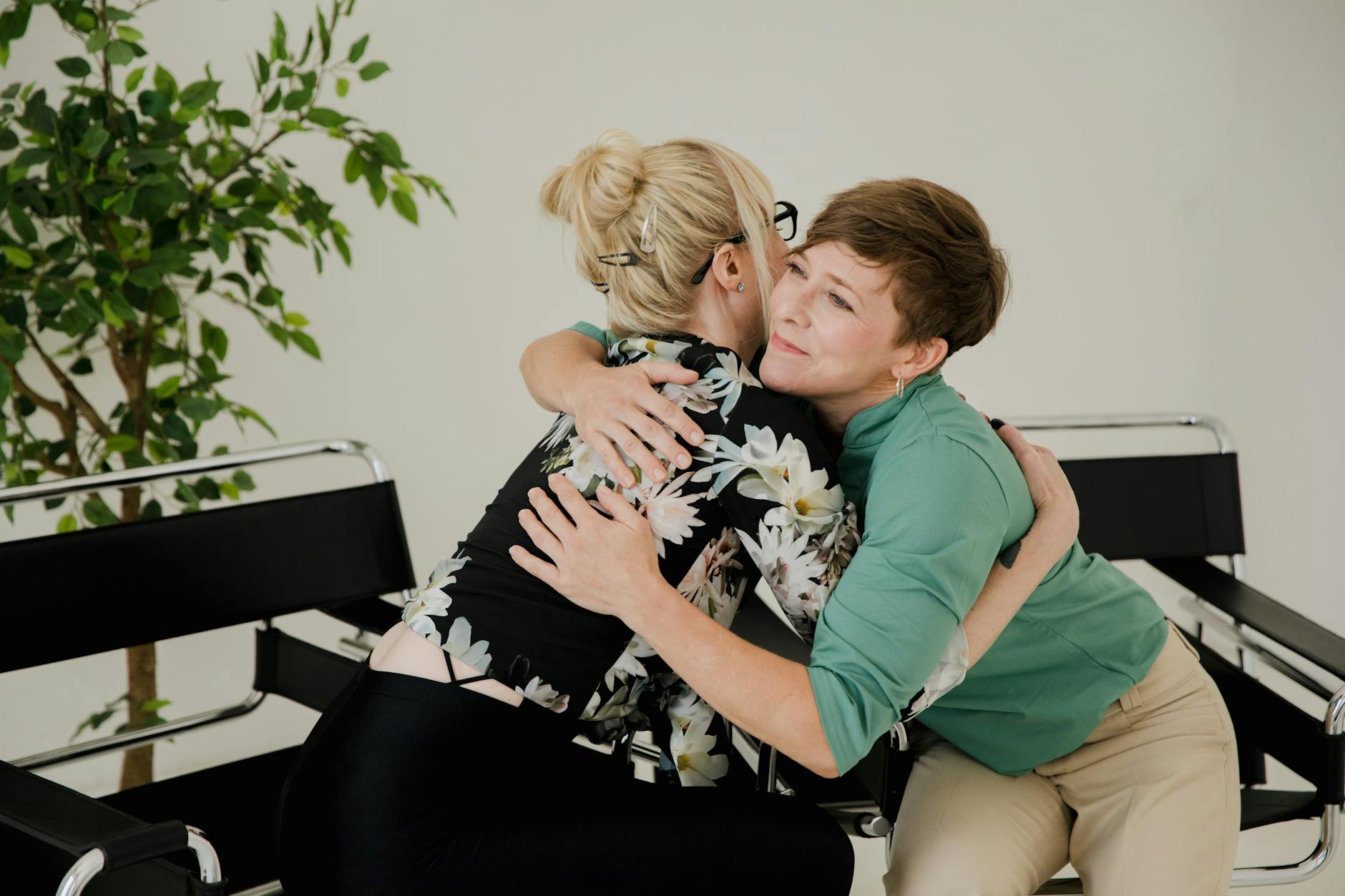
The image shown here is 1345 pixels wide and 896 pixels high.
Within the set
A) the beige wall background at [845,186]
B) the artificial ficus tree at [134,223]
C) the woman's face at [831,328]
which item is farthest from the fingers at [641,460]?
the beige wall background at [845,186]

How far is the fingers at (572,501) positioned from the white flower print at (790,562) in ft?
0.58

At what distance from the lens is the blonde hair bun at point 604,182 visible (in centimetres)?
135

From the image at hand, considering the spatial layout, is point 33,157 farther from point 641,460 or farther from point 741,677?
point 741,677

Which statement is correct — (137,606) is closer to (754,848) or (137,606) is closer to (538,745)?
(538,745)

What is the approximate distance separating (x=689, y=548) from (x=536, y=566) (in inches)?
7.0

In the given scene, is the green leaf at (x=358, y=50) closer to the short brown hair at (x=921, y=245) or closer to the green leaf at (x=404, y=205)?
the green leaf at (x=404, y=205)

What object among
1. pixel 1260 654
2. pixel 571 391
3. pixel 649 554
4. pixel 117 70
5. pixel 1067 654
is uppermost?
pixel 117 70

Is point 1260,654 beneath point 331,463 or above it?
beneath

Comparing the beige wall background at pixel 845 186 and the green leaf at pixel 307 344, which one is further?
the beige wall background at pixel 845 186

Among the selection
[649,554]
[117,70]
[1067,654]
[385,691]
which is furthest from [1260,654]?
[117,70]

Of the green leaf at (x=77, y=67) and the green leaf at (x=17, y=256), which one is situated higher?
the green leaf at (x=77, y=67)

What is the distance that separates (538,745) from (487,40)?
204 cm

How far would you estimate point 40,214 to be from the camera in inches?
75.0

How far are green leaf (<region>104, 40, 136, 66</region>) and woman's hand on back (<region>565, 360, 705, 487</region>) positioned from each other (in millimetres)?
1010
